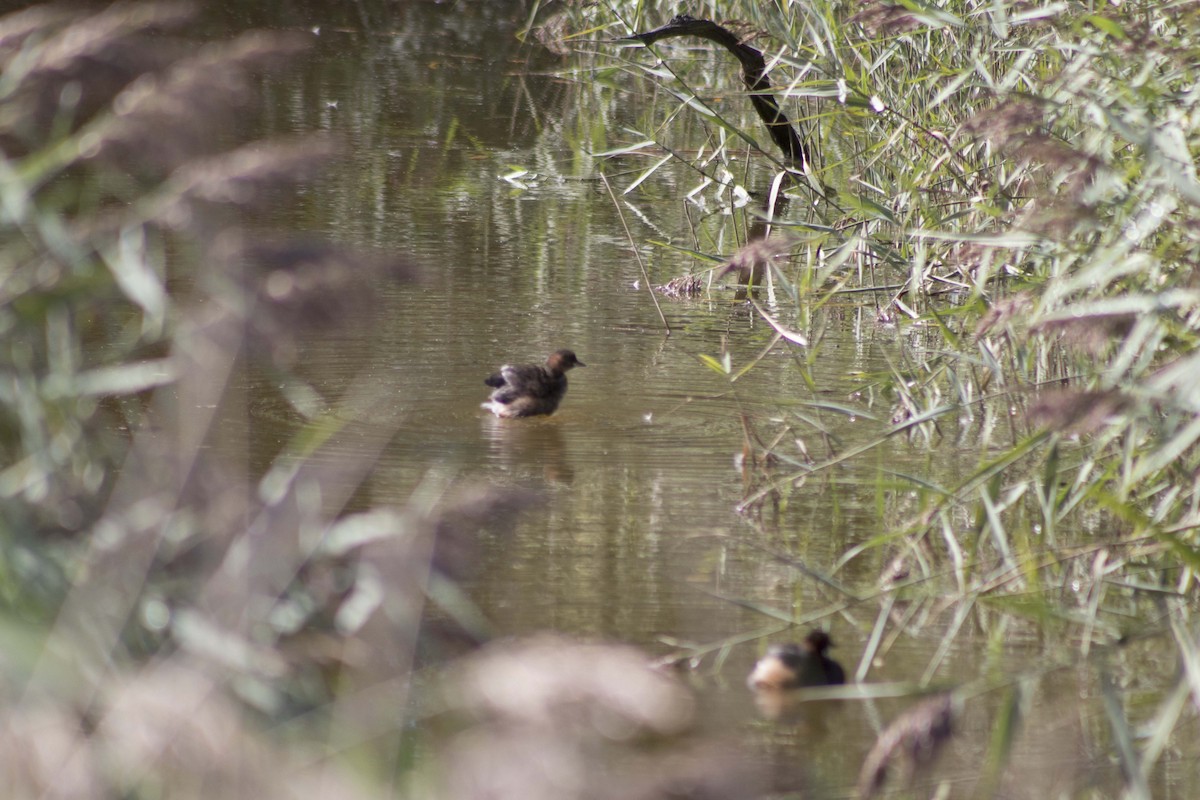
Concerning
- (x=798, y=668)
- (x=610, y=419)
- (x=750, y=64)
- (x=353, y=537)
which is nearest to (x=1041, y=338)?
(x=798, y=668)

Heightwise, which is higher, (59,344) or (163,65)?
(163,65)

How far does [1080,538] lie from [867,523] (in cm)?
68

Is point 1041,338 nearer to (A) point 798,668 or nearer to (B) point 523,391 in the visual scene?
(A) point 798,668

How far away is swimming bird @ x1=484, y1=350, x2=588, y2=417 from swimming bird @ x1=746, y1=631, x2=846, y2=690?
7.61 ft

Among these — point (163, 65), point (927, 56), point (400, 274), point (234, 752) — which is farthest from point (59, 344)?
point (927, 56)

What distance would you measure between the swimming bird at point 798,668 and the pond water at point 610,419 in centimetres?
8

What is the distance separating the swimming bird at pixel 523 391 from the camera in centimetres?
612

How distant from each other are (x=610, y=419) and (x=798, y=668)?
262 cm

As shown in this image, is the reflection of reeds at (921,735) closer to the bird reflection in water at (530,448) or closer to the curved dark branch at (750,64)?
the bird reflection in water at (530,448)

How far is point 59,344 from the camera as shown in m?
3.02

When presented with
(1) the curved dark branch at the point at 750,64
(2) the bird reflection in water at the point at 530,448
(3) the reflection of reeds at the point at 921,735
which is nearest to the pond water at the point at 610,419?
(2) the bird reflection in water at the point at 530,448

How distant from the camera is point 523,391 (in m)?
6.14

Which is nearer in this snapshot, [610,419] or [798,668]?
[798,668]

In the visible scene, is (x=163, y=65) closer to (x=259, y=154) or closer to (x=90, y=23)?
(x=90, y=23)
